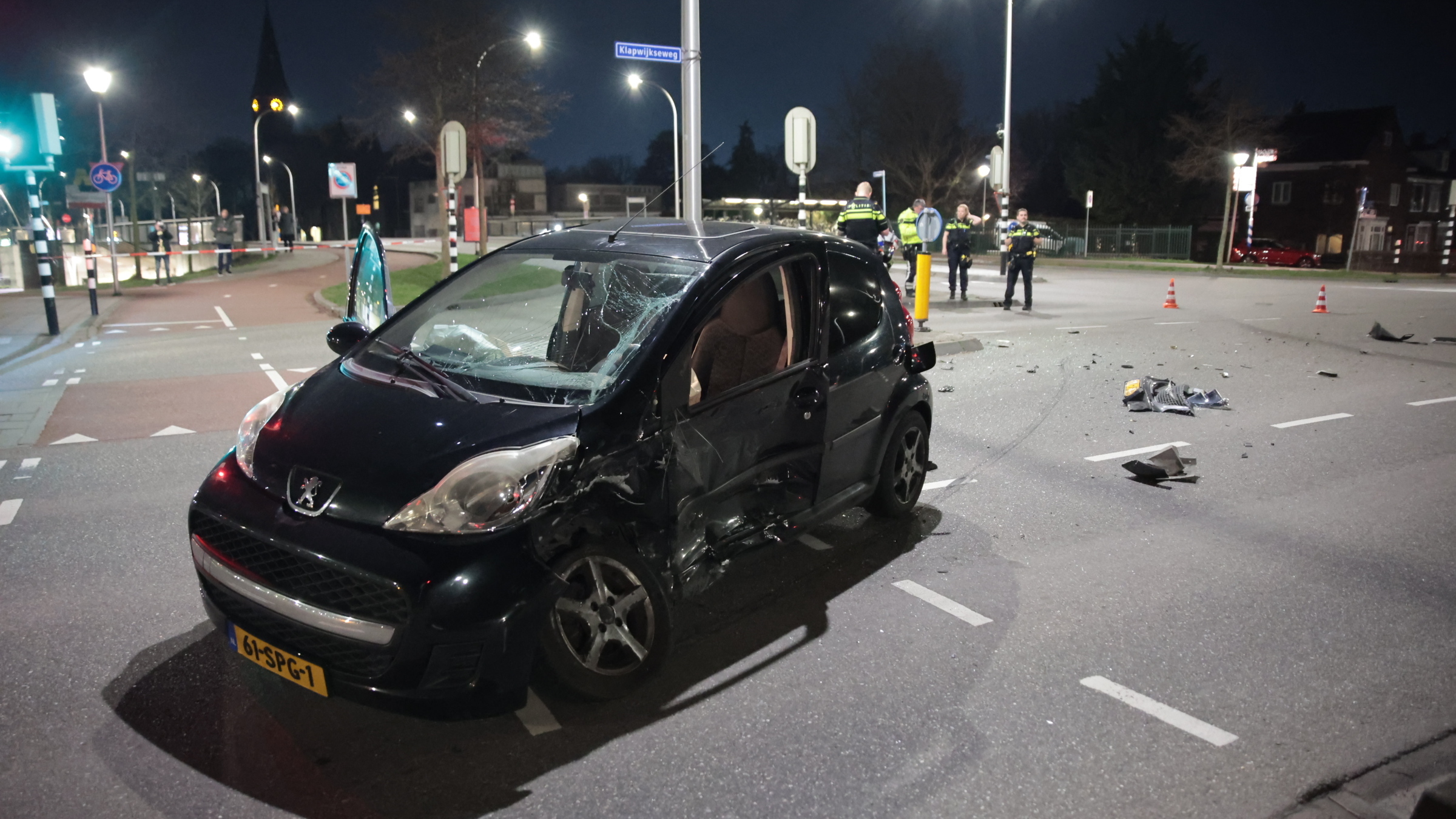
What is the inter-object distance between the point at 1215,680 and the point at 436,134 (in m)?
30.3

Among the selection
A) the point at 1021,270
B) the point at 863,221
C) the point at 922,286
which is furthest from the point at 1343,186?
the point at 922,286

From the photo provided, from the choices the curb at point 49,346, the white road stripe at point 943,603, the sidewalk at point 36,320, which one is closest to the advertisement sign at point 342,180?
the sidewalk at point 36,320

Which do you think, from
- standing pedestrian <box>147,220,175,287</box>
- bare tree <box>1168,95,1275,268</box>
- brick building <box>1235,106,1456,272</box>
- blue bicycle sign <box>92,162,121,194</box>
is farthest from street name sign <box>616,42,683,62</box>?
brick building <box>1235,106,1456,272</box>

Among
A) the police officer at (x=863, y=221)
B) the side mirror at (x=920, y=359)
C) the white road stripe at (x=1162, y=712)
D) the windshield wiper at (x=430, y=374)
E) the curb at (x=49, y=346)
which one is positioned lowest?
the white road stripe at (x=1162, y=712)

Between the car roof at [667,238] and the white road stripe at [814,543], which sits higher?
the car roof at [667,238]

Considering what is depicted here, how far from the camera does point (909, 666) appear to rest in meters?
3.91

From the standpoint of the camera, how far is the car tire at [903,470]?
5.39 metres

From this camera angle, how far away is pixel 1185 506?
6133mm

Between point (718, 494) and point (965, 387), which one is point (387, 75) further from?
point (718, 494)

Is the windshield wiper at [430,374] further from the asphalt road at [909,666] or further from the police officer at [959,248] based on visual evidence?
the police officer at [959,248]

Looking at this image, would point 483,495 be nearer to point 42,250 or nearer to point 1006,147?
point 42,250

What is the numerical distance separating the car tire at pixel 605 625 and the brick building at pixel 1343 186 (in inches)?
2238

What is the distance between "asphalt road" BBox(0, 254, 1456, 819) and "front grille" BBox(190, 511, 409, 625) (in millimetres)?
520

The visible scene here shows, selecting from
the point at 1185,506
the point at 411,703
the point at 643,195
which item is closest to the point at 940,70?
the point at 643,195
